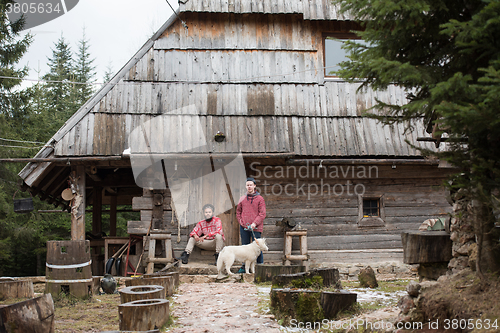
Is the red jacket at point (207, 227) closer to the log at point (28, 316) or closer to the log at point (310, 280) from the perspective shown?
the log at point (310, 280)

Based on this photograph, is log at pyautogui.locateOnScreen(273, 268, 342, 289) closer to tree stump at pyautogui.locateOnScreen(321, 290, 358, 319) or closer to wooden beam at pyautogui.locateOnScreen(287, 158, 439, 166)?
tree stump at pyautogui.locateOnScreen(321, 290, 358, 319)

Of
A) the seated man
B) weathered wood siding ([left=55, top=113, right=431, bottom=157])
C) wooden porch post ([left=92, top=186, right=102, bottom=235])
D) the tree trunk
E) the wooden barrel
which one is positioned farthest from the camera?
wooden porch post ([left=92, top=186, right=102, bottom=235])

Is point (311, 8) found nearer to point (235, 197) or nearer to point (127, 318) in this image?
point (235, 197)

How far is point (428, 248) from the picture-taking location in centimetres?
469

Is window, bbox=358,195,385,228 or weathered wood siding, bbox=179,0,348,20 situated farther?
weathered wood siding, bbox=179,0,348,20

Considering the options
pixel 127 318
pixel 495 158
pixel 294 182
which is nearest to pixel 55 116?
pixel 294 182

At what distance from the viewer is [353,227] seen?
10188 millimetres

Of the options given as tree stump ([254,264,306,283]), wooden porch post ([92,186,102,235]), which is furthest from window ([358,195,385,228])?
wooden porch post ([92,186,102,235])

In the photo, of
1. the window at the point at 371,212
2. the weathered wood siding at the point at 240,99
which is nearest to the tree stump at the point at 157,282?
the weathered wood siding at the point at 240,99

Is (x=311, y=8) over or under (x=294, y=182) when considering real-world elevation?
over

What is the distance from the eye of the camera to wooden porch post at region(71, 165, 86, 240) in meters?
9.45

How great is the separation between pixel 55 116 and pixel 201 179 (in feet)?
58.3

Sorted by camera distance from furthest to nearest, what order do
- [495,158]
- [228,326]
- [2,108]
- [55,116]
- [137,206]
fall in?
[55,116]
[2,108]
[137,206]
[228,326]
[495,158]

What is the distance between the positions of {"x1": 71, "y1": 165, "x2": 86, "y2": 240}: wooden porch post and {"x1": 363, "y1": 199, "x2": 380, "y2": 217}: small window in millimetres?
6703
